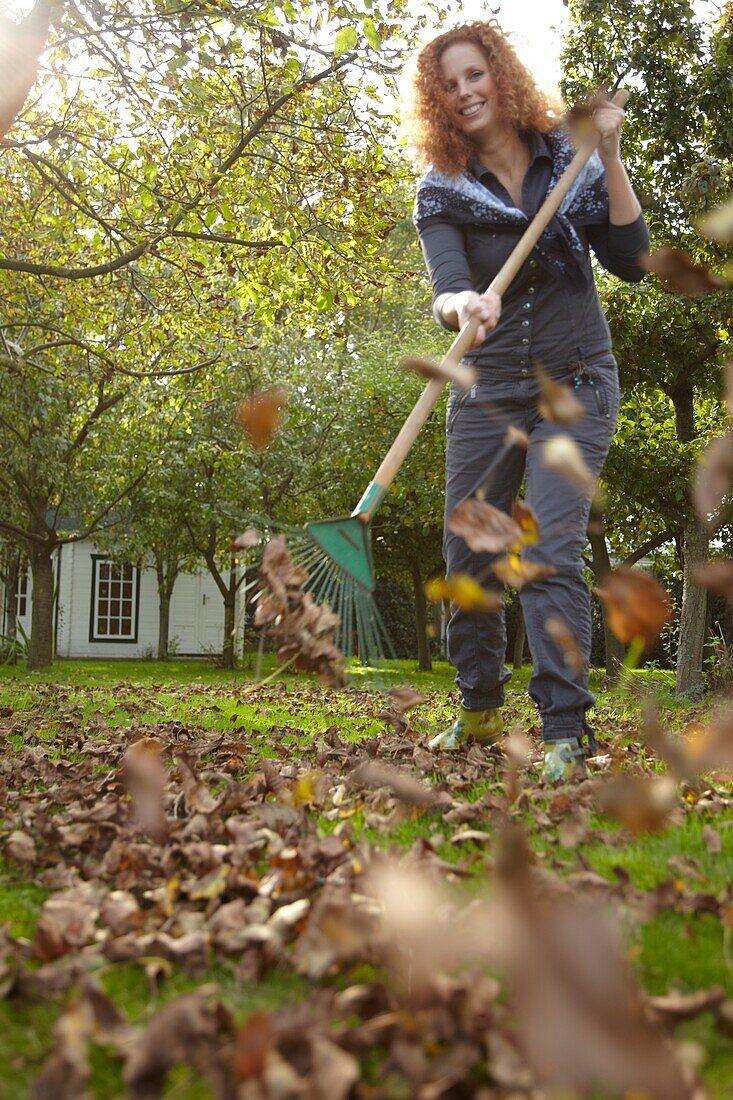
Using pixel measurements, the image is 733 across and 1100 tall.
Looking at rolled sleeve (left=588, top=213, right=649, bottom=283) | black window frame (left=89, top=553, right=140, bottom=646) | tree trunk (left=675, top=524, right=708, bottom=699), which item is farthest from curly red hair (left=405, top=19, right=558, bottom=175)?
black window frame (left=89, top=553, right=140, bottom=646)

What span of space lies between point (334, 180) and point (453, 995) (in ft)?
23.5

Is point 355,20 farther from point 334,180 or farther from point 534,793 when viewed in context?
point 534,793

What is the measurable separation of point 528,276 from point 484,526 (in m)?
1.41

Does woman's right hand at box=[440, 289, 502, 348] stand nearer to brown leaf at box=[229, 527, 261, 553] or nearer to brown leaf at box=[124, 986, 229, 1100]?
brown leaf at box=[229, 527, 261, 553]

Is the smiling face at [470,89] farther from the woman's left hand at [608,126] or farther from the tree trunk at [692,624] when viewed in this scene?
the tree trunk at [692,624]

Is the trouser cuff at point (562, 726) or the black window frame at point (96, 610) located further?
the black window frame at point (96, 610)

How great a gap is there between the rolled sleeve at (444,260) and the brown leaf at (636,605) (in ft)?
4.68

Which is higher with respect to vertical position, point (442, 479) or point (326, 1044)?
point (442, 479)

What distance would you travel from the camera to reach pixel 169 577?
2059 centimetres

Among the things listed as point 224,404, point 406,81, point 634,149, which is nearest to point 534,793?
point 406,81

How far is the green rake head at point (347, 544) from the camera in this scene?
8.61ft

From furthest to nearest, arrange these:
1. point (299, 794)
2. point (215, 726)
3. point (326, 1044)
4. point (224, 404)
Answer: point (224, 404)
point (215, 726)
point (299, 794)
point (326, 1044)

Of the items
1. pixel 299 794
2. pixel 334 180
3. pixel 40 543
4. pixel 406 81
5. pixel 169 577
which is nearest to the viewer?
pixel 299 794

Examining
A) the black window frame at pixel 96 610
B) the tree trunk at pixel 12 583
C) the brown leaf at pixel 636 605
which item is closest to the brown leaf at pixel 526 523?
the brown leaf at pixel 636 605
